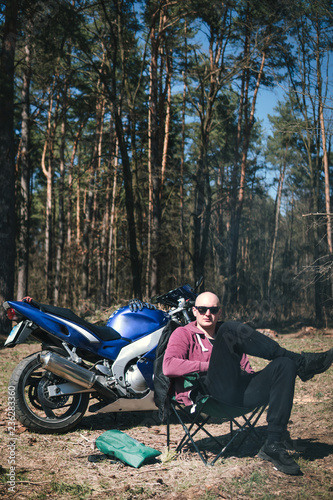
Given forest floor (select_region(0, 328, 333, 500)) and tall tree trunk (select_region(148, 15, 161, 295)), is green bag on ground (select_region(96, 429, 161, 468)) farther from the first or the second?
tall tree trunk (select_region(148, 15, 161, 295))

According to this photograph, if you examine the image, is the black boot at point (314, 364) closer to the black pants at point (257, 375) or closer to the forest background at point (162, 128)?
the black pants at point (257, 375)

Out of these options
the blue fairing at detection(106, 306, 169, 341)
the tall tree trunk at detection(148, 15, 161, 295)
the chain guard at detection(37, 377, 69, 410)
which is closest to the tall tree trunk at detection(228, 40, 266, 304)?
the tall tree trunk at detection(148, 15, 161, 295)

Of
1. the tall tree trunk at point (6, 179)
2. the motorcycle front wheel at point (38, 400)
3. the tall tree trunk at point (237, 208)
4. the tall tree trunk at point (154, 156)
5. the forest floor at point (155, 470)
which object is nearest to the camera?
the forest floor at point (155, 470)

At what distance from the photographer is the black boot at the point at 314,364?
3.19 m

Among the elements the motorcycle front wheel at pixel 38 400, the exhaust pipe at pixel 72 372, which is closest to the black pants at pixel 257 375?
the exhaust pipe at pixel 72 372

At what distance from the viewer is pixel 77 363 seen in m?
4.11

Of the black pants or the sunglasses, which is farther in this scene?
the sunglasses

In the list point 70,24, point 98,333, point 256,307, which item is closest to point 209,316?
point 98,333

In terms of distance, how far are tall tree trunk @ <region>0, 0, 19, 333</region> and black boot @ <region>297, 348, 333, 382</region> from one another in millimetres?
6953

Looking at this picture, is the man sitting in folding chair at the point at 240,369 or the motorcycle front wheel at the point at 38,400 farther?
the motorcycle front wheel at the point at 38,400

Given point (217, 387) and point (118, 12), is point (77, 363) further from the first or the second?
point (118, 12)

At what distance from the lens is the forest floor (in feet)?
9.44

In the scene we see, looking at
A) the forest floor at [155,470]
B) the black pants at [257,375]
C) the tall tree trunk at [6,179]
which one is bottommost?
the forest floor at [155,470]

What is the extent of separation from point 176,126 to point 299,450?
20711 mm
